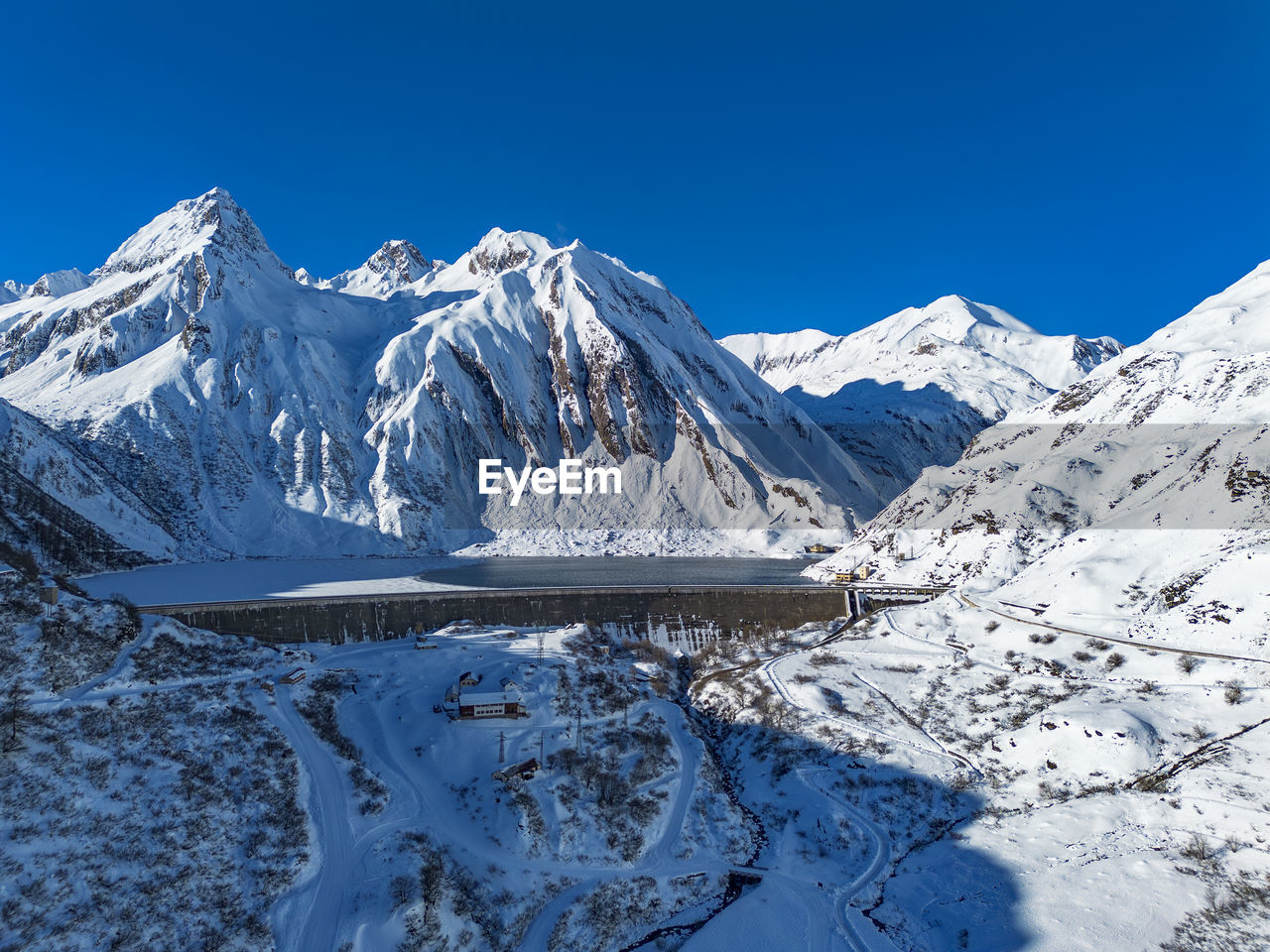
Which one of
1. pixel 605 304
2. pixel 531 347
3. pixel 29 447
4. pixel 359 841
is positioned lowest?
pixel 359 841

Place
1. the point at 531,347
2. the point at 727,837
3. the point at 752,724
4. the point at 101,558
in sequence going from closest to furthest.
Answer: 1. the point at 727,837
2. the point at 752,724
3. the point at 101,558
4. the point at 531,347

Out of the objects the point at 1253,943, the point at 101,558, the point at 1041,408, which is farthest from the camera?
the point at 1041,408

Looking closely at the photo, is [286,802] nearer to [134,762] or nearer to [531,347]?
[134,762]

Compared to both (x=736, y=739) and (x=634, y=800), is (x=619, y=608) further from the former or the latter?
(x=634, y=800)

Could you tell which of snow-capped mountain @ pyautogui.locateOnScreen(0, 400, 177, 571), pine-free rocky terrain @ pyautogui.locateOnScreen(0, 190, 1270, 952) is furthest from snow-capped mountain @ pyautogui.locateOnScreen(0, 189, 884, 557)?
pine-free rocky terrain @ pyautogui.locateOnScreen(0, 190, 1270, 952)

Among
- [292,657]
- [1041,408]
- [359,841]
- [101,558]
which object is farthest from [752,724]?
[101,558]

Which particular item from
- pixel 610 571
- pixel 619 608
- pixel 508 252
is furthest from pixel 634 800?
pixel 508 252

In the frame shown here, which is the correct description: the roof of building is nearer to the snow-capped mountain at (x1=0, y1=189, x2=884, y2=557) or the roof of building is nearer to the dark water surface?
the dark water surface
